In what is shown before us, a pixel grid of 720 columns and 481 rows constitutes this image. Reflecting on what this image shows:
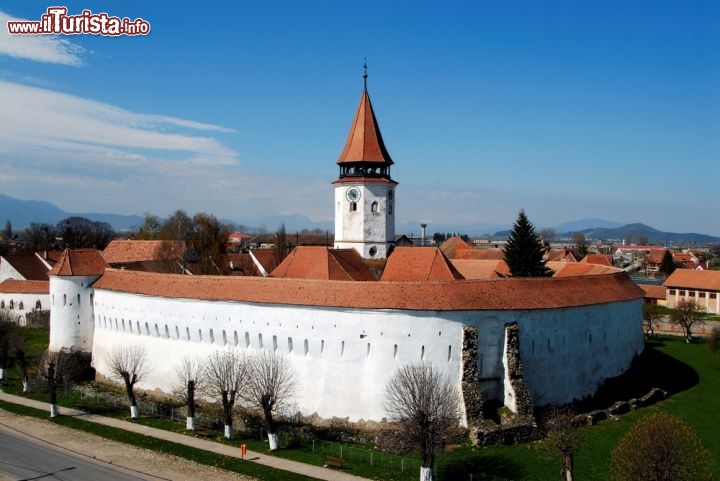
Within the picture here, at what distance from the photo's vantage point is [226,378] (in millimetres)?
33156

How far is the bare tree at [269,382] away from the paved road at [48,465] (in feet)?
22.3

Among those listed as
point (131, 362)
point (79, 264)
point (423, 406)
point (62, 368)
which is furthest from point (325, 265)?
point (79, 264)

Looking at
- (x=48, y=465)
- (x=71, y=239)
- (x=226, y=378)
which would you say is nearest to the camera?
(x=48, y=465)

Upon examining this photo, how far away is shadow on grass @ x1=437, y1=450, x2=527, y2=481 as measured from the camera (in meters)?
26.0

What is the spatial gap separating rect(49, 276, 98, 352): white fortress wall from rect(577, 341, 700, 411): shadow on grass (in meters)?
31.9

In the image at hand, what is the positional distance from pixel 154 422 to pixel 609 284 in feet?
86.5

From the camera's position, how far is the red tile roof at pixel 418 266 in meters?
42.3

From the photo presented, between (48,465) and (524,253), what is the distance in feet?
124

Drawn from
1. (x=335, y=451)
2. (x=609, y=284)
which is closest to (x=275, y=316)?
(x=335, y=451)

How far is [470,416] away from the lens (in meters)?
30.8

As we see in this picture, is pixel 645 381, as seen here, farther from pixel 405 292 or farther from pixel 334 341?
pixel 334 341

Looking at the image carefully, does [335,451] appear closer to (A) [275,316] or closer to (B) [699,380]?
(A) [275,316]

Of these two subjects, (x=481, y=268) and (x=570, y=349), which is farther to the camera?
(x=481, y=268)

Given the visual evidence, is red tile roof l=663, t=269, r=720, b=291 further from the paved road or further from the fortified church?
the paved road
